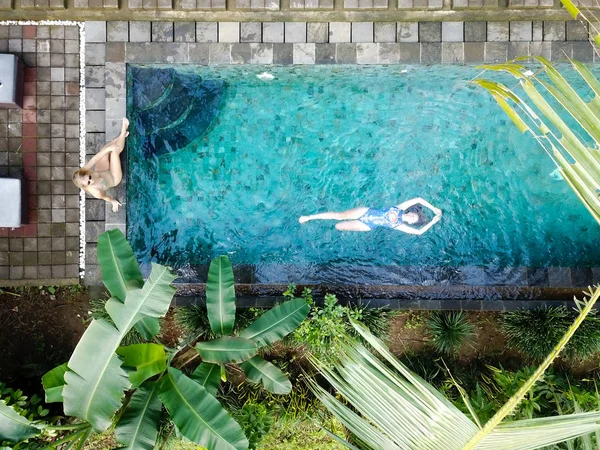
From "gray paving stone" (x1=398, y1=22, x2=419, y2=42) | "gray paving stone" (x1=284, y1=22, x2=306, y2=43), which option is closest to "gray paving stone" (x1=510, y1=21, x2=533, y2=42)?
"gray paving stone" (x1=398, y1=22, x2=419, y2=42)

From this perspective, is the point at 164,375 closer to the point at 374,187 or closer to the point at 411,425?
the point at 411,425

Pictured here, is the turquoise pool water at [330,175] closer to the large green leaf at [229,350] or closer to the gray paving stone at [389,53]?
the gray paving stone at [389,53]

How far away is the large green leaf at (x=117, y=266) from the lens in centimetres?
396

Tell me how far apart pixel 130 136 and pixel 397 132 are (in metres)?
3.11

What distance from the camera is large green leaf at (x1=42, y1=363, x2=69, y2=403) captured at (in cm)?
381

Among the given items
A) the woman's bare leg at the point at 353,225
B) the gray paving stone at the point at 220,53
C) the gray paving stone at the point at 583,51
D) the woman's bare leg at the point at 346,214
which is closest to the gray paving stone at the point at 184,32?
the gray paving stone at the point at 220,53

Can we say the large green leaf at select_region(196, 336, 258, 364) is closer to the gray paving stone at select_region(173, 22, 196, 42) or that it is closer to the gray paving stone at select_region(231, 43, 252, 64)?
the gray paving stone at select_region(231, 43, 252, 64)

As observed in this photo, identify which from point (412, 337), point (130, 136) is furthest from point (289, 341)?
point (130, 136)

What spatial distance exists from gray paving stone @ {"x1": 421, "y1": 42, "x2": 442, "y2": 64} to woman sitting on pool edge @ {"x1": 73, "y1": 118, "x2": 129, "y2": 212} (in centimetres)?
338

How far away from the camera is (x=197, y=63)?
543 centimetres

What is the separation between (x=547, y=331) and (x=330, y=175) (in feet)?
9.54

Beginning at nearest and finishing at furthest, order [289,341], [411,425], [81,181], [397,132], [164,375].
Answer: [411,425], [164,375], [81,181], [289,341], [397,132]

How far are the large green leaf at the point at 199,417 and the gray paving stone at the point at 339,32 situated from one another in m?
3.83

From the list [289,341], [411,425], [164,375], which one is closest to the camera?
[411,425]
